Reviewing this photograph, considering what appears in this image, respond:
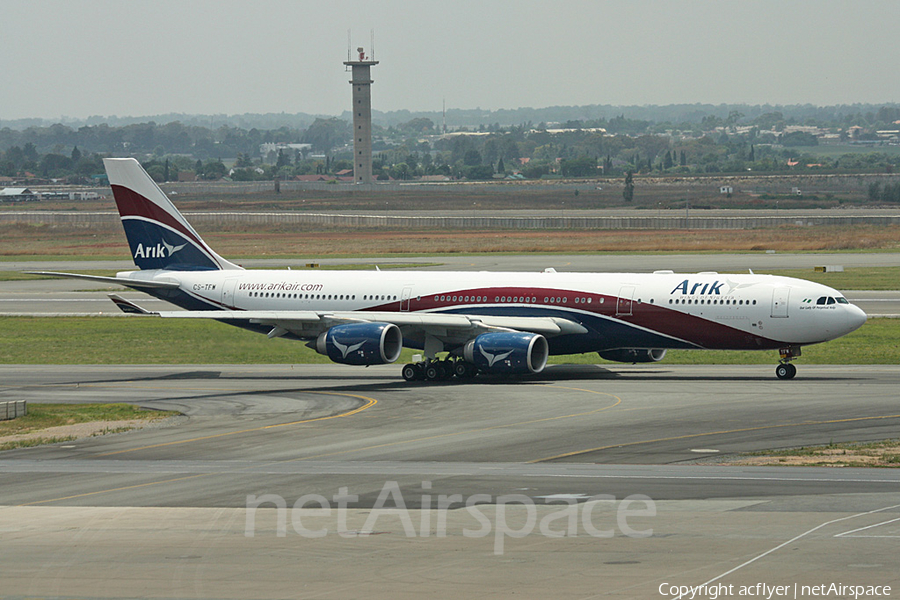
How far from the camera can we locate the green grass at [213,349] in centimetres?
5435

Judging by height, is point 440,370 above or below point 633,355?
below

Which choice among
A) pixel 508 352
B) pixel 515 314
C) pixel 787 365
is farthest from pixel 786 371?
pixel 515 314

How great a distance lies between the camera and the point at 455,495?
83.2 ft

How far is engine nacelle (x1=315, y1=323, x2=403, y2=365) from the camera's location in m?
46.4

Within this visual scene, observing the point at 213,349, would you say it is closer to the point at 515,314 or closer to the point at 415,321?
the point at 415,321

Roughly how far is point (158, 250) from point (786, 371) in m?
31.0

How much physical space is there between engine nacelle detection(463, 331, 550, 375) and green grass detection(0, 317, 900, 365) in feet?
29.8

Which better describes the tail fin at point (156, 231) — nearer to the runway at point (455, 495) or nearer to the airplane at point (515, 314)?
the airplane at point (515, 314)

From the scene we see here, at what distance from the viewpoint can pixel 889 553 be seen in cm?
1930

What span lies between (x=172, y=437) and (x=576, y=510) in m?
16.0

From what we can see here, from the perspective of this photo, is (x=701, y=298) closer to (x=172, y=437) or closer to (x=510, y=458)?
(x=510, y=458)

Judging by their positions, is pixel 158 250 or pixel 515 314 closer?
pixel 515 314

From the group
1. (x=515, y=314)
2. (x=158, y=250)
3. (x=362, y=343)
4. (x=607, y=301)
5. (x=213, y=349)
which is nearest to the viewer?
(x=362, y=343)

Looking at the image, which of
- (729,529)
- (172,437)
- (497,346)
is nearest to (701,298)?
(497,346)
